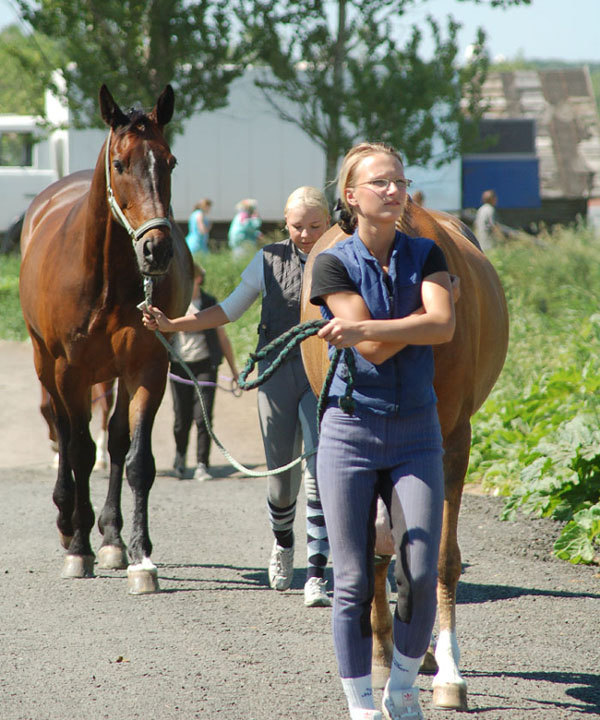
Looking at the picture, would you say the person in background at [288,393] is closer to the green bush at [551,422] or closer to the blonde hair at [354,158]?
the green bush at [551,422]

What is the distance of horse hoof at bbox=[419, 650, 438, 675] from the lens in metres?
4.09

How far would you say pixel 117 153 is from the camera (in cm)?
513

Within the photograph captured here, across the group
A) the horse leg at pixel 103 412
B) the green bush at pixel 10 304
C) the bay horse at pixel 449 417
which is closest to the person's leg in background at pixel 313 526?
the bay horse at pixel 449 417

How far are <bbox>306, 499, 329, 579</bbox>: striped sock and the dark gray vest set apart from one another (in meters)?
0.89

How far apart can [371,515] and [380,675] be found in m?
0.90

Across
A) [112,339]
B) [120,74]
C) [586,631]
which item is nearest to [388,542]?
[586,631]

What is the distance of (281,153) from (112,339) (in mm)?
17291

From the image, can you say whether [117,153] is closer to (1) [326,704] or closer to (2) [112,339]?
(2) [112,339]

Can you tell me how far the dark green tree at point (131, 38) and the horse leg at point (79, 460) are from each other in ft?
33.1

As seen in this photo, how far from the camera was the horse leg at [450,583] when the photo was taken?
3.64 meters

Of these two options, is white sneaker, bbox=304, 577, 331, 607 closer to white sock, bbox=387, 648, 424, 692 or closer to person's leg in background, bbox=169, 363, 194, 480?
white sock, bbox=387, 648, 424, 692

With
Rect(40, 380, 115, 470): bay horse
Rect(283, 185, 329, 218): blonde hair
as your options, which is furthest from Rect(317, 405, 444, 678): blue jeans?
Rect(40, 380, 115, 470): bay horse

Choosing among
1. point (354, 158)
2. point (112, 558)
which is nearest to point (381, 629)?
point (354, 158)

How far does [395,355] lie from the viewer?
10.4 feet
